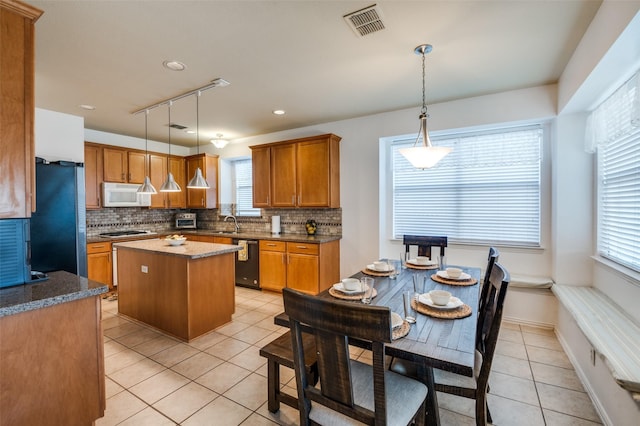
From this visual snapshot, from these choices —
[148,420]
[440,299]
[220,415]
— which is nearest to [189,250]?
[148,420]

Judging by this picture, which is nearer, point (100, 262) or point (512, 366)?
point (512, 366)

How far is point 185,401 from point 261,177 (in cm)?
342

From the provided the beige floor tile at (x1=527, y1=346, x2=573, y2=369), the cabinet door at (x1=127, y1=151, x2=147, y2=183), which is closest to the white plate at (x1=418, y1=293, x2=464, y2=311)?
the beige floor tile at (x1=527, y1=346, x2=573, y2=369)

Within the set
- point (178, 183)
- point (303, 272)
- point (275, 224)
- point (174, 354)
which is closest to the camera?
point (174, 354)

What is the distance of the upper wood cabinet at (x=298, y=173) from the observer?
4.27 meters

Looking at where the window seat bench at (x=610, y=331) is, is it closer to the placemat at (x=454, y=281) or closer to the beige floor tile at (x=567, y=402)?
the beige floor tile at (x=567, y=402)

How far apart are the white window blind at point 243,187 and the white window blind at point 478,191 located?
9.28ft

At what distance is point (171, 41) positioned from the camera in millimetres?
2232

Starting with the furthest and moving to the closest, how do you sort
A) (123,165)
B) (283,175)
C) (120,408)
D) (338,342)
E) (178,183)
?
(178,183), (123,165), (283,175), (120,408), (338,342)

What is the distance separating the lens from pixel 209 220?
608 centimetres

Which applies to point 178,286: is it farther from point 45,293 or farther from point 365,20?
point 365,20

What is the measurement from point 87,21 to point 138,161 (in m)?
3.54

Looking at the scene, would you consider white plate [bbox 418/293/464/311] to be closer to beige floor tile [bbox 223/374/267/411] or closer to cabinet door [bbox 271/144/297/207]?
beige floor tile [bbox 223/374/267/411]

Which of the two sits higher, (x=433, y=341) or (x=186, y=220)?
(x=186, y=220)
